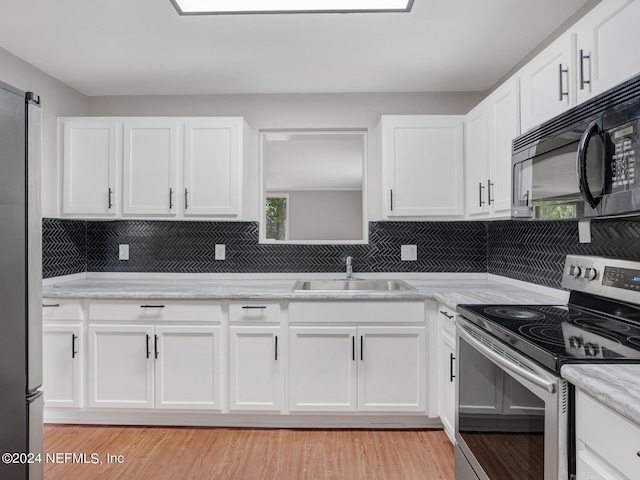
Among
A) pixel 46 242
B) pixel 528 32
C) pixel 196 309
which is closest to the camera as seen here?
pixel 528 32

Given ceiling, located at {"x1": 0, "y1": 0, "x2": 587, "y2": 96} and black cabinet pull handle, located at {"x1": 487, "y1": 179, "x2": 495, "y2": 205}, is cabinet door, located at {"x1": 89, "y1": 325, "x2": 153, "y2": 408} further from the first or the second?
black cabinet pull handle, located at {"x1": 487, "y1": 179, "x2": 495, "y2": 205}

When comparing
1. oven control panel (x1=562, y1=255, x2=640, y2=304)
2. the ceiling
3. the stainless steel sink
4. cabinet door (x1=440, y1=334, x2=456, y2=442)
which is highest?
the ceiling

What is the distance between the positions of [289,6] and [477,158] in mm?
1445

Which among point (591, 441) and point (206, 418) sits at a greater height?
point (591, 441)

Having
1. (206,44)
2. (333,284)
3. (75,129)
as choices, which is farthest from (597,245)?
(75,129)

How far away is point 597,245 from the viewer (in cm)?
184

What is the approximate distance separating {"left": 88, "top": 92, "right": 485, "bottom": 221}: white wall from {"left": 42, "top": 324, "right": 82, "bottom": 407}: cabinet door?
143cm

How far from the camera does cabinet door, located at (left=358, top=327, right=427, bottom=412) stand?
2334 millimetres

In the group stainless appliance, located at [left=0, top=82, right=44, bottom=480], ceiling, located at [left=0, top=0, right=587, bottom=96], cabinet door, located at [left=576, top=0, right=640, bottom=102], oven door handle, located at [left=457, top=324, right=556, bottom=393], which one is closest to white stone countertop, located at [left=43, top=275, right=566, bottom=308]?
oven door handle, located at [left=457, top=324, right=556, bottom=393]

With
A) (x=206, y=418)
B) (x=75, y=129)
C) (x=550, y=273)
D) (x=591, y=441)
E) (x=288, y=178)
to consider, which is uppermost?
(x=75, y=129)

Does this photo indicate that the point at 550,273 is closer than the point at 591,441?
No

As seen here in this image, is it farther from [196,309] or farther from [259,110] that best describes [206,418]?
[259,110]

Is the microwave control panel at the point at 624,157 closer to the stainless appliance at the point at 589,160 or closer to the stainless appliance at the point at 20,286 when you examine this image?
the stainless appliance at the point at 589,160

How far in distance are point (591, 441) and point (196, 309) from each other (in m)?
2.02
